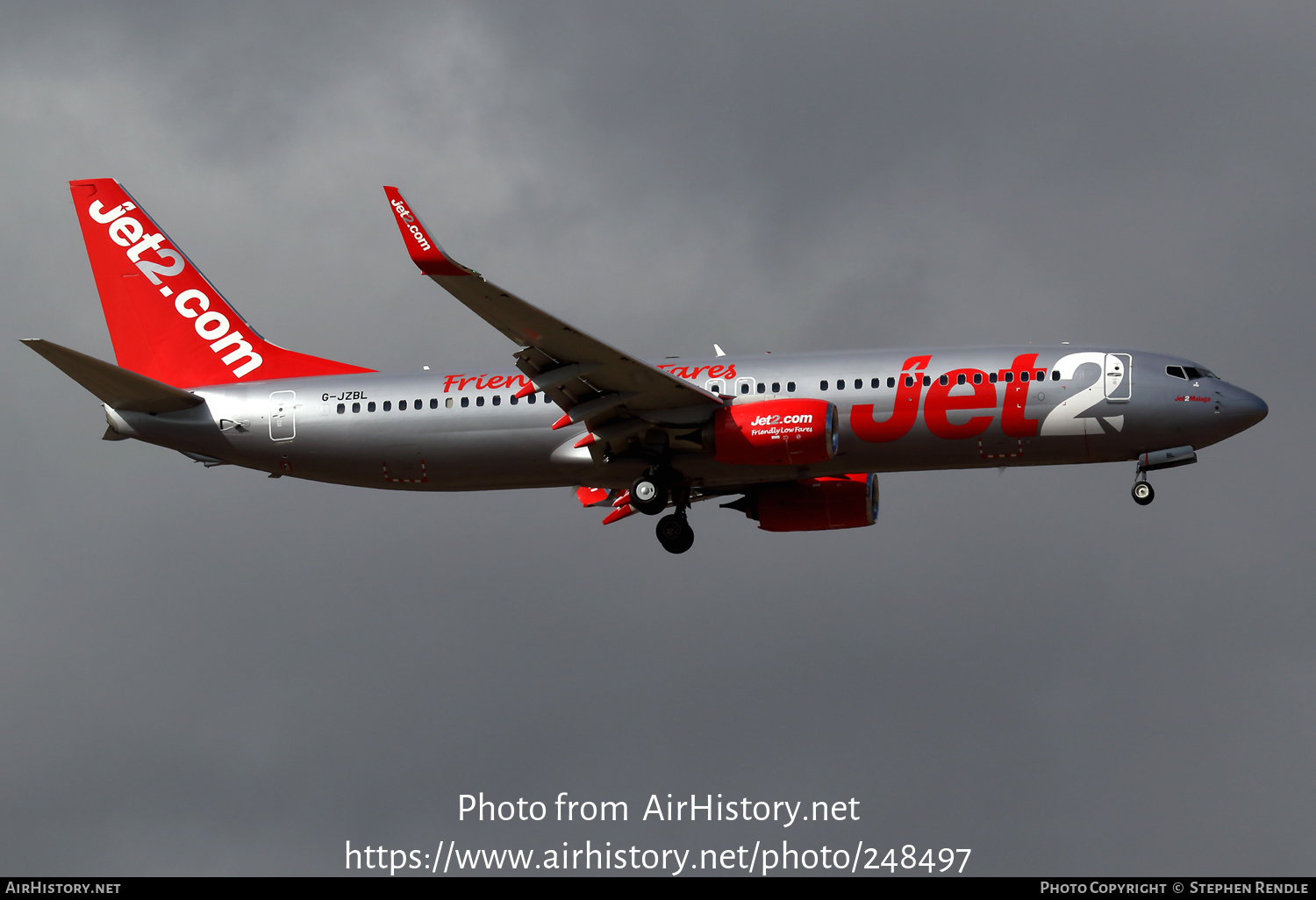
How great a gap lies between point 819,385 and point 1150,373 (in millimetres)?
9187

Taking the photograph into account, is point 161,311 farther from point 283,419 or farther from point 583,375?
point 583,375

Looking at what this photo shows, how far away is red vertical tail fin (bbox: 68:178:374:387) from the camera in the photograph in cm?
5225

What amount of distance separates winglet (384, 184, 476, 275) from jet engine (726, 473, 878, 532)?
16.2 meters

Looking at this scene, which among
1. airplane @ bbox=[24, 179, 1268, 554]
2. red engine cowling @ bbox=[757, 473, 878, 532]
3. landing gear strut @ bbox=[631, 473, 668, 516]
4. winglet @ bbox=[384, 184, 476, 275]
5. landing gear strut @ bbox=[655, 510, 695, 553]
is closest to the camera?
winglet @ bbox=[384, 184, 476, 275]

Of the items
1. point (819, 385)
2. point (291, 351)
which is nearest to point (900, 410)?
point (819, 385)

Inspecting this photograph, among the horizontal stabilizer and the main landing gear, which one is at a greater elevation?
the horizontal stabilizer

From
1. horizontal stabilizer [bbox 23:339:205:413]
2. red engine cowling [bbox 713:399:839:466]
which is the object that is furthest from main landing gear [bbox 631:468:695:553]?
horizontal stabilizer [bbox 23:339:205:413]

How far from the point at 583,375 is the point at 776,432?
5459 mm

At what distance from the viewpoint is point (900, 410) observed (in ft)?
150

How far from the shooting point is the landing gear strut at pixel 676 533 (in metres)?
49.4

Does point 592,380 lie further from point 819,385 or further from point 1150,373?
point 1150,373

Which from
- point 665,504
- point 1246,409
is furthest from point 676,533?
point 1246,409

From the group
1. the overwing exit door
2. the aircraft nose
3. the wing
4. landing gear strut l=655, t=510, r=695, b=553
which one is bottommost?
landing gear strut l=655, t=510, r=695, b=553

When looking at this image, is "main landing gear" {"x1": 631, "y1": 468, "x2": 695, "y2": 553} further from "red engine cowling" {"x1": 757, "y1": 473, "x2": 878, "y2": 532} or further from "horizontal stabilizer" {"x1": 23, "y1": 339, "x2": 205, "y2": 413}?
"horizontal stabilizer" {"x1": 23, "y1": 339, "x2": 205, "y2": 413}
